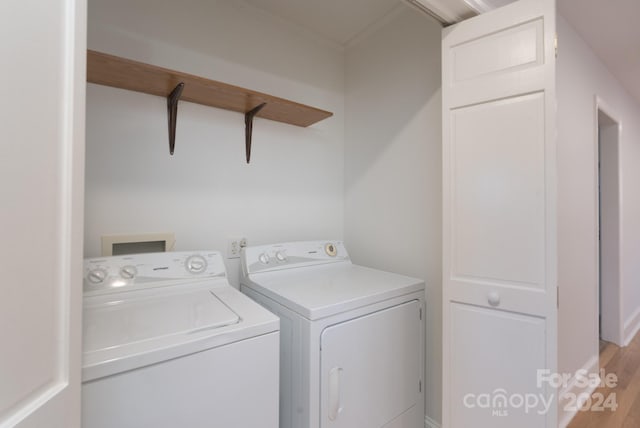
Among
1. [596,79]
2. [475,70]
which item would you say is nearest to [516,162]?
[475,70]

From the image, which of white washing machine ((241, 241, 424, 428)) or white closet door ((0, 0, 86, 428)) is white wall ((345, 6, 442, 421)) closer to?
white washing machine ((241, 241, 424, 428))

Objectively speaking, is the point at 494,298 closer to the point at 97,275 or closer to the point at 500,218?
the point at 500,218

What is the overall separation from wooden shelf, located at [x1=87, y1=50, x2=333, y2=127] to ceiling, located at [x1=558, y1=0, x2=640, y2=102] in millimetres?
1722

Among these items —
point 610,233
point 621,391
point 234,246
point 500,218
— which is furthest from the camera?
point 610,233

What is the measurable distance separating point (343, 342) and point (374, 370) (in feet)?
0.86

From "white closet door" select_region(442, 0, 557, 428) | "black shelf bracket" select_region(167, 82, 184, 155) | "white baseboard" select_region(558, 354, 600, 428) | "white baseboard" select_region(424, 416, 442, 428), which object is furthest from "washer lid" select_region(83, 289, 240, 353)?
"white baseboard" select_region(558, 354, 600, 428)

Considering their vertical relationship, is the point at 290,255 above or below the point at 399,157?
below

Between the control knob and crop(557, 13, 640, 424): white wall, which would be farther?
crop(557, 13, 640, 424): white wall

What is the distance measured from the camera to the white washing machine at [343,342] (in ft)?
3.93

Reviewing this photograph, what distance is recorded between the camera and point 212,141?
173 cm

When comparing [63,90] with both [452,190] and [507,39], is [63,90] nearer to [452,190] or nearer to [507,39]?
[452,190]

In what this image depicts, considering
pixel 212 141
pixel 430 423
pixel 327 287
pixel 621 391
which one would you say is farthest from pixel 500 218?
pixel 621 391

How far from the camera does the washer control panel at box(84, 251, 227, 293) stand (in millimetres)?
1232

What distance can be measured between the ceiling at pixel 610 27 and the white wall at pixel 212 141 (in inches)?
61.1
